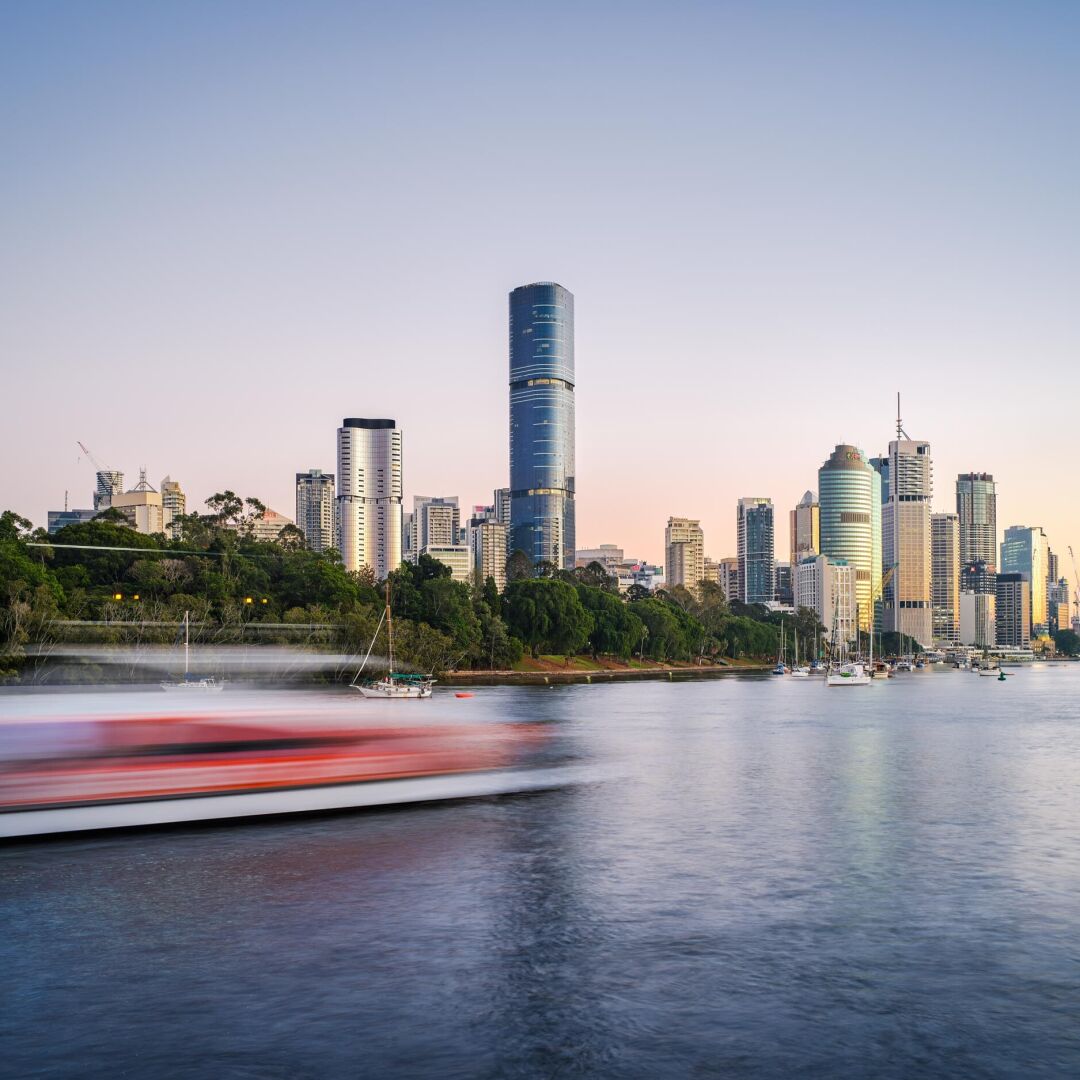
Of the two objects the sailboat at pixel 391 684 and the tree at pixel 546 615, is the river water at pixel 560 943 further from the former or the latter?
the tree at pixel 546 615

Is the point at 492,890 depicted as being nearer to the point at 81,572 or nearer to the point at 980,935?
the point at 980,935

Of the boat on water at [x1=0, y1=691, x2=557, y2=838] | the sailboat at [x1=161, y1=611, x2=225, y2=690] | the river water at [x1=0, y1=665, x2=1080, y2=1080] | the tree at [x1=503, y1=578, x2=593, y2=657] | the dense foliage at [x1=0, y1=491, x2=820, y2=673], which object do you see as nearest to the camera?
the river water at [x1=0, y1=665, x2=1080, y2=1080]

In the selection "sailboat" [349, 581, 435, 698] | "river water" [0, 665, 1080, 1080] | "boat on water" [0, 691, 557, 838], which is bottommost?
"sailboat" [349, 581, 435, 698]

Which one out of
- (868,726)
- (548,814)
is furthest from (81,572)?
(548,814)

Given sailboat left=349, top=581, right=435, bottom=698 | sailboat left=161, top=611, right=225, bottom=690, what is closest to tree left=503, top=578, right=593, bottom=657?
sailboat left=349, top=581, right=435, bottom=698

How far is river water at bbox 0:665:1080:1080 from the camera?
1488 centimetres

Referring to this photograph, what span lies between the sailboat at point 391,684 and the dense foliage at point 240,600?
2722mm

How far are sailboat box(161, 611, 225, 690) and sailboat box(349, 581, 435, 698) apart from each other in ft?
48.2

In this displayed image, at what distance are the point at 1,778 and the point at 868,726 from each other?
68240 millimetres

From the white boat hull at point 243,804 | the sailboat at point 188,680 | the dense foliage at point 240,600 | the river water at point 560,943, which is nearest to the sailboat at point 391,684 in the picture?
the dense foliage at point 240,600

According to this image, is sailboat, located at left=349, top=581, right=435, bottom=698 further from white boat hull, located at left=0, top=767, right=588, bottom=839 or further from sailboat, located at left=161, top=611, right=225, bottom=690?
white boat hull, located at left=0, top=767, right=588, bottom=839

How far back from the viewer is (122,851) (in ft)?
96.8

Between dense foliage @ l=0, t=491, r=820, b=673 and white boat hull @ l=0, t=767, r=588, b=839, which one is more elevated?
dense foliage @ l=0, t=491, r=820, b=673

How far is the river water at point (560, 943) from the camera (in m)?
14.9
